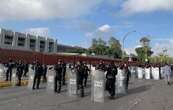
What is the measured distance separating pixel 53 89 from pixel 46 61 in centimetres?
2729

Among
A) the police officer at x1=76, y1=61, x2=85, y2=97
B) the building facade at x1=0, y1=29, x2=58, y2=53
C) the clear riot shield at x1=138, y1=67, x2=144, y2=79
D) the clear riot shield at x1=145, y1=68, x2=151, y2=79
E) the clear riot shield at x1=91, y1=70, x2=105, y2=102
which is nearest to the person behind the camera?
the clear riot shield at x1=91, y1=70, x2=105, y2=102

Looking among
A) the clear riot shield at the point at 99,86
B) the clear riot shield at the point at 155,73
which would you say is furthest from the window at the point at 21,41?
A: the clear riot shield at the point at 99,86

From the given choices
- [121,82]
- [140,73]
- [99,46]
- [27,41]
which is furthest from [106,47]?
[121,82]

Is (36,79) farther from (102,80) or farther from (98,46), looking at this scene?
(98,46)

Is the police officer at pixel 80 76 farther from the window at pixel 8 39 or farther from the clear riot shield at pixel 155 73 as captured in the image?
the window at pixel 8 39

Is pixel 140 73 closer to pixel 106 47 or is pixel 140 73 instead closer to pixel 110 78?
pixel 110 78

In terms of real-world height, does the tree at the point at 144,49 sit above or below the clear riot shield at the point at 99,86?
above

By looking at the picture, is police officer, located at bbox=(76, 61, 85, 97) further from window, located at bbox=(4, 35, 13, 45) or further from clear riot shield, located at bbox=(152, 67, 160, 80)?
window, located at bbox=(4, 35, 13, 45)

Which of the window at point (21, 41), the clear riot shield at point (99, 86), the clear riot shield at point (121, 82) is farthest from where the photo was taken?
the window at point (21, 41)

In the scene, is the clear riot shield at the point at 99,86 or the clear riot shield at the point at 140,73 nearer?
the clear riot shield at the point at 99,86

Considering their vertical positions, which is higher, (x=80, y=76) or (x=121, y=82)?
(x=80, y=76)

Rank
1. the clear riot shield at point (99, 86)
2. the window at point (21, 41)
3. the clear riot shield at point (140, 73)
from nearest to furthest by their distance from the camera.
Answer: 1. the clear riot shield at point (99, 86)
2. the clear riot shield at point (140, 73)
3. the window at point (21, 41)

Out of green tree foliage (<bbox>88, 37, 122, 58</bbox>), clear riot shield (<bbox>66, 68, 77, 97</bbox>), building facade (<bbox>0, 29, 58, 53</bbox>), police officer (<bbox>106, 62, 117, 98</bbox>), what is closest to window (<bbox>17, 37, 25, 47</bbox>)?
building facade (<bbox>0, 29, 58, 53</bbox>)

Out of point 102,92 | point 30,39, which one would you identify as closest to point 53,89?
point 102,92
